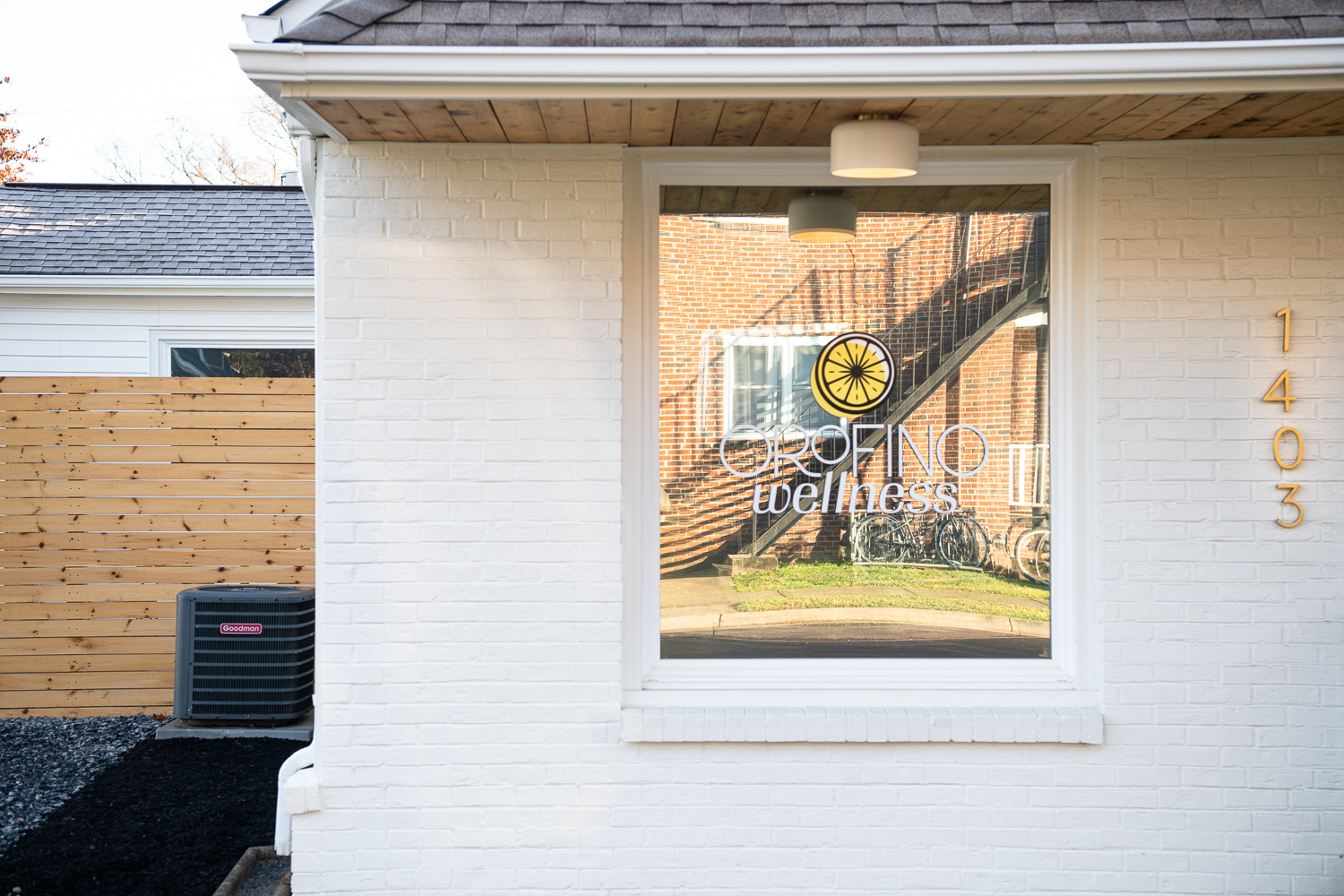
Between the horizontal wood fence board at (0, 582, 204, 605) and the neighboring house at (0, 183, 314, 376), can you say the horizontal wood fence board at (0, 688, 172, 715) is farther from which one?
the neighboring house at (0, 183, 314, 376)

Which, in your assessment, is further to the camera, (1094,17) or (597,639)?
(597,639)

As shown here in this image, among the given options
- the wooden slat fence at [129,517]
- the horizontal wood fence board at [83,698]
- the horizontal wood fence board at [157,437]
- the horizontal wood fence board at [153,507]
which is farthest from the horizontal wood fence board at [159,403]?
the horizontal wood fence board at [83,698]

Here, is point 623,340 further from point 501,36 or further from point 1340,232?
point 1340,232

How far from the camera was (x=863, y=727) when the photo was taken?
11.4 feet

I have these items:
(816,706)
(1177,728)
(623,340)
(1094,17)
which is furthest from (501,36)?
(1177,728)

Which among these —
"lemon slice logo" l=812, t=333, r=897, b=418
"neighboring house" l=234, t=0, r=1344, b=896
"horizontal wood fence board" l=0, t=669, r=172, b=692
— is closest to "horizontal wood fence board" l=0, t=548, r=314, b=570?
"horizontal wood fence board" l=0, t=669, r=172, b=692

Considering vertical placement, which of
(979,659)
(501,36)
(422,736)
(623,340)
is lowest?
(422,736)

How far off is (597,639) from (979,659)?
54.6 inches

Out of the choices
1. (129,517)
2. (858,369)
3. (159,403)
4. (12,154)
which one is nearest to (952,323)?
(858,369)

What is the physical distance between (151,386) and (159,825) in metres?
2.84

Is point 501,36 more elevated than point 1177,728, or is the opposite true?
point 501,36

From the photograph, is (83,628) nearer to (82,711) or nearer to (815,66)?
(82,711)

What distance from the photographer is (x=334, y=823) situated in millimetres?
3451

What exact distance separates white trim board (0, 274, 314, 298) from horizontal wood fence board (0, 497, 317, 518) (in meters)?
2.24
